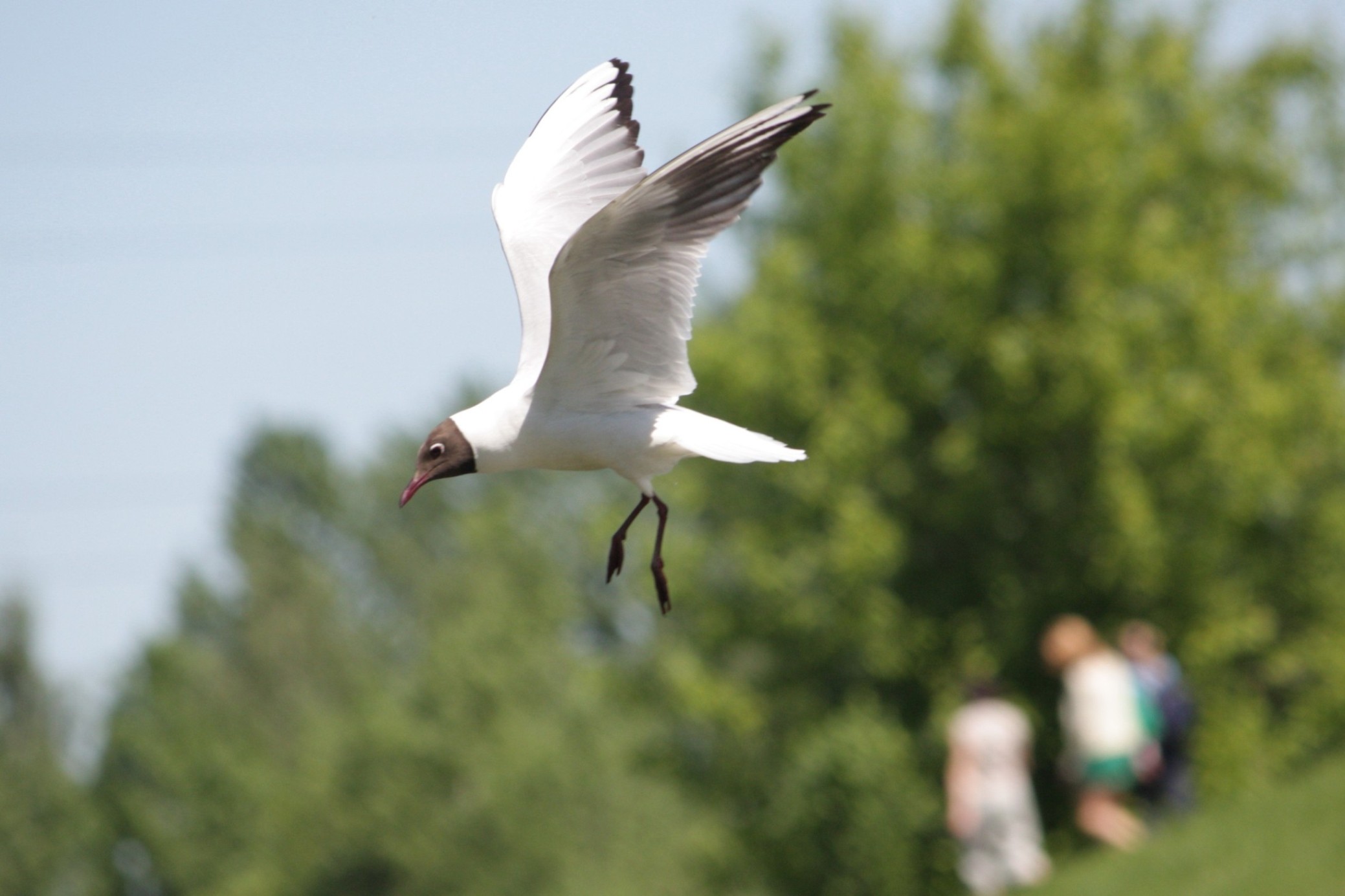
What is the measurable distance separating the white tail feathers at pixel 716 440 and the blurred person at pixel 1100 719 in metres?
5.43

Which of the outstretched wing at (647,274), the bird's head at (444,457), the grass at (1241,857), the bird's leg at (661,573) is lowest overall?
the grass at (1241,857)

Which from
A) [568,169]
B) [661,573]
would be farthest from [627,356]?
[568,169]

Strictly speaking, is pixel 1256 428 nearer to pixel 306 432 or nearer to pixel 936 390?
pixel 936 390

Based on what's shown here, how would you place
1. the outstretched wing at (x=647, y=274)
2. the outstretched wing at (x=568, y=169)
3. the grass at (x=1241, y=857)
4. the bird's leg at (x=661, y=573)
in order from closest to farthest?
the outstretched wing at (x=647, y=274) → the bird's leg at (x=661, y=573) → the outstretched wing at (x=568, y=169) → the grass at (x=1241, y=857)

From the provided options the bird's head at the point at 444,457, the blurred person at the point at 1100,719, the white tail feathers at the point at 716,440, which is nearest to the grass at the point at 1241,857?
the blurred person at the point at 1100,719

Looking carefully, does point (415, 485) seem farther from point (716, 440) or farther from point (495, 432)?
point (716, 440)

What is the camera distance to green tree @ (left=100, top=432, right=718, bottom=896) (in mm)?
32438

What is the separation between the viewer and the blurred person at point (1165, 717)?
10.1 meters

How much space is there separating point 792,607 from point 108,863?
3433 cm

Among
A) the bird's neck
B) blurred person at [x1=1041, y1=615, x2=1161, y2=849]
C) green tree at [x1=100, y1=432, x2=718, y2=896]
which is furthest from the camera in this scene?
green tree at [x1=100, y1=432, x2=718, y2=896]

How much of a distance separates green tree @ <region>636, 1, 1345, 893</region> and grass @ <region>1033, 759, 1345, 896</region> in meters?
5.72

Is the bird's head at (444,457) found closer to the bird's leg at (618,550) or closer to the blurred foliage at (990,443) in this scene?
the bird's leg at (618,550)

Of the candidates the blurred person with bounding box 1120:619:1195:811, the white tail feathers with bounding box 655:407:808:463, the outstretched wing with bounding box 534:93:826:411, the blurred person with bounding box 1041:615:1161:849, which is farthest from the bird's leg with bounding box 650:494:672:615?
the blurred person with bounding box 1120:619:1195:811

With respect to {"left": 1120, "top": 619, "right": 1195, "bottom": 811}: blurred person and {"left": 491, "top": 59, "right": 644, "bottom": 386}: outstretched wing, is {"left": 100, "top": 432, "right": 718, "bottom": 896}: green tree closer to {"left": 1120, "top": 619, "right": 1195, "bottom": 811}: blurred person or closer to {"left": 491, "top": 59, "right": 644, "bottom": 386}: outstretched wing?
{"left": 1120, "top": 619, "right": 1195, "bottom": 811}: blurred person
